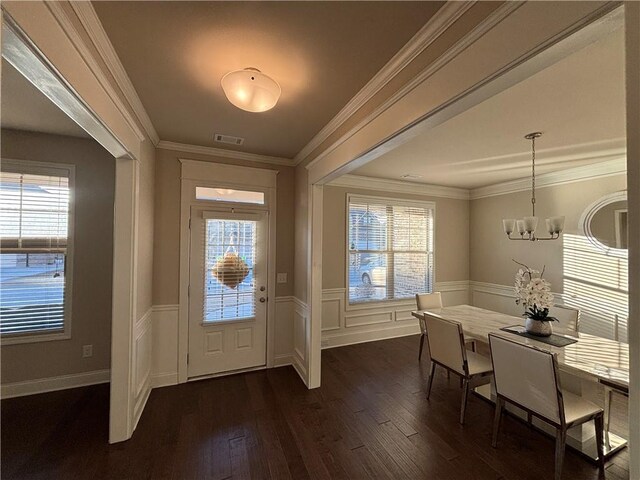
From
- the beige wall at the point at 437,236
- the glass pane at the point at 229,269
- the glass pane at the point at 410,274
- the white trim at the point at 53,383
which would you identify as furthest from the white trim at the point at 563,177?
the white trim at the point at 53,383

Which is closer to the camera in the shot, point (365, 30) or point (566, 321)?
point (365, 30)

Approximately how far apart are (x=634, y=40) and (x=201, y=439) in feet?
10.2

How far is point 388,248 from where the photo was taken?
4672 mm

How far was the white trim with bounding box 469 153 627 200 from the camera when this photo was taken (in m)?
3.37

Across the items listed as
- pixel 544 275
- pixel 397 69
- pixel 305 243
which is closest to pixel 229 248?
pixel 305 243

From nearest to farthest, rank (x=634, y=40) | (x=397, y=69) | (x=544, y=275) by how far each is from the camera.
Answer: (x=634, y=40)
(x=397, y=69)
(x=544, y=275)

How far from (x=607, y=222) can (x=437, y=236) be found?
2.19 meters

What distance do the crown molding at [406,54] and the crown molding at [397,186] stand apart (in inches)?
73.1

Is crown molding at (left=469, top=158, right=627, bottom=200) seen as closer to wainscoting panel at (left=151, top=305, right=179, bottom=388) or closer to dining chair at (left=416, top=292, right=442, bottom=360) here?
dining chair at (left=416, top=292, right=442, bottom=360)

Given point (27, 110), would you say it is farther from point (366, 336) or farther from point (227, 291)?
point (366, 336)

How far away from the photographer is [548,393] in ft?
6.07

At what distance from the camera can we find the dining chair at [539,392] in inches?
70.9

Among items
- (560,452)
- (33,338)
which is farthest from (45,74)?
(560,452)

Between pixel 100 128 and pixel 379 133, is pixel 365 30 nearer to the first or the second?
pixel 379 133
